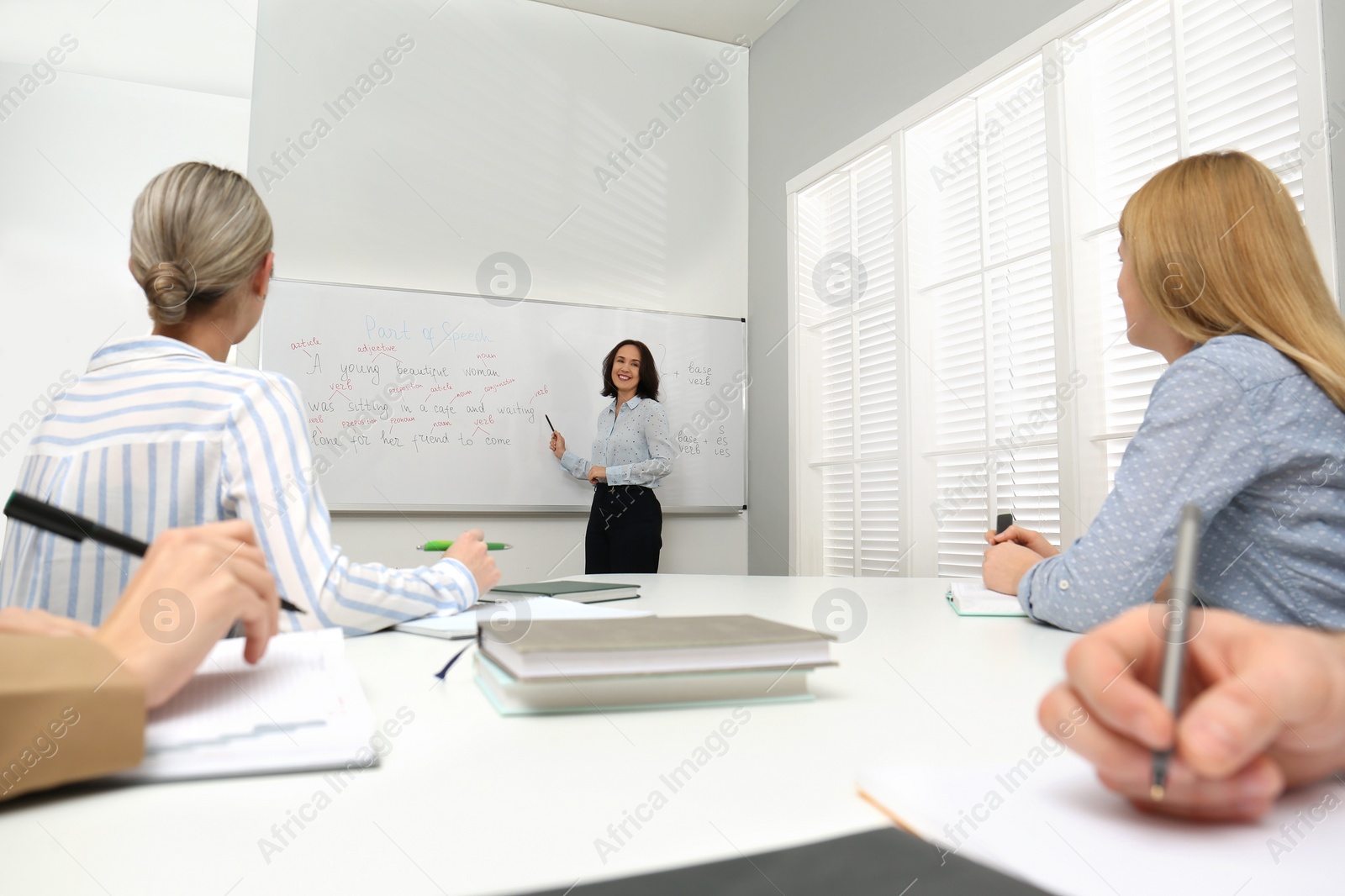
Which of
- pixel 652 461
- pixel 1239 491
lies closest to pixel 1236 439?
pixel 1239 491

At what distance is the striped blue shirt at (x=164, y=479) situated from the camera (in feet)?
2.72

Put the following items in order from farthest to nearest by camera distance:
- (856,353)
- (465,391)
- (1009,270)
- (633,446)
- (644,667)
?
(633,446) < (465,391) < (856,353) < (1009,270) < (644,667)

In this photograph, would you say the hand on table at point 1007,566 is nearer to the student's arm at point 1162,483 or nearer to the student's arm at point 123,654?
the student's arm at point 1162,483

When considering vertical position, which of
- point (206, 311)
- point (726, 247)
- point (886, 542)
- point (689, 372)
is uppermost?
point (726, 247)

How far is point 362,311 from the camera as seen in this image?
3404 mm

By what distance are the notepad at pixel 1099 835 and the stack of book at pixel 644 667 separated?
0.19m

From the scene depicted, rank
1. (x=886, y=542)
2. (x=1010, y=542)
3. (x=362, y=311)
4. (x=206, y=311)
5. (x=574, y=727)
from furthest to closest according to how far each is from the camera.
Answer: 1. (x=362, y=311)
2. (x=886, y=542)
3. (x=1010, y=542)
4. (x=206, y=311)
5. (x=574, y=727)

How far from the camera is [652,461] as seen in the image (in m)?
3.54

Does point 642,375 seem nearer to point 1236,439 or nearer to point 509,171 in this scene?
point 509,171

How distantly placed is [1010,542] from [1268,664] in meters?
1.13

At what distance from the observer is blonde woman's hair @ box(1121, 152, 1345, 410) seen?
1010 millimetres

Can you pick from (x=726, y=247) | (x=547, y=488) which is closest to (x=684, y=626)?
(x=547, y=488)

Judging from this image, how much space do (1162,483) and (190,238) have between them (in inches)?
45.1

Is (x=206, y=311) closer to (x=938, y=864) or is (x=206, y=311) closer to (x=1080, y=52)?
(x=938, y=864)
